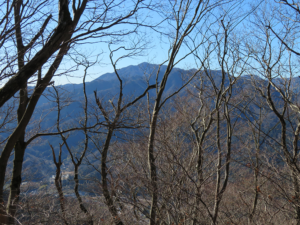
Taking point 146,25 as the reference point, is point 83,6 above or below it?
above

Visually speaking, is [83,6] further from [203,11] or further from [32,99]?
[203,11]

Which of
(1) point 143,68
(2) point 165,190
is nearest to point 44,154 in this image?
(1) point 143,68

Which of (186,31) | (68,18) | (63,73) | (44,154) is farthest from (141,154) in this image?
(44,154)

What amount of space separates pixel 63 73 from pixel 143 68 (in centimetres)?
641

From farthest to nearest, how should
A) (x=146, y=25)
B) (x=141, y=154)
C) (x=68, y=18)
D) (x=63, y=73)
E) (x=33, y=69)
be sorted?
(x=141, y=154)
(x=146, y=25)
(x=63, y=73)
(x=68, y=18)
(x=33, y=69)

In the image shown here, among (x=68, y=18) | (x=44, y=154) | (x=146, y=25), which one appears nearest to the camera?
(x=68, y=18)

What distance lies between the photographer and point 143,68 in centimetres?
985

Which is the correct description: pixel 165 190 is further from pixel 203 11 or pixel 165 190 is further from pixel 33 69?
pixel 203 11

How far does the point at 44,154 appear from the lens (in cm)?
6762

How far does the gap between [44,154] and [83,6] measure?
232 feet

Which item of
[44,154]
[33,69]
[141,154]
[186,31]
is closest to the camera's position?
[33,69]

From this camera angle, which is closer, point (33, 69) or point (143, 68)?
point (33, 69)

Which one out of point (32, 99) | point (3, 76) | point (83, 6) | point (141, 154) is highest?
point (83, 6)

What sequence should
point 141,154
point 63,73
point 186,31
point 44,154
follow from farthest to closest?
point 44,154
point 141,154
point 186,31
point 63,73
